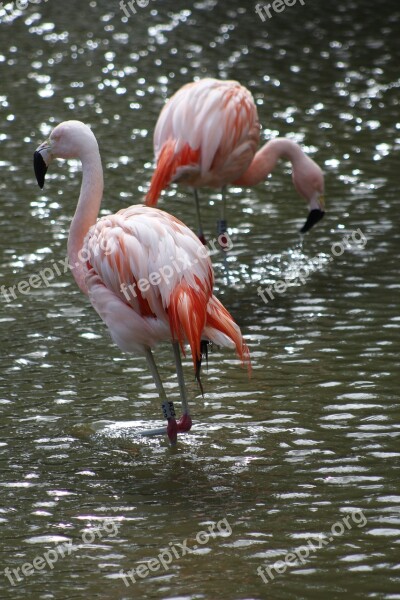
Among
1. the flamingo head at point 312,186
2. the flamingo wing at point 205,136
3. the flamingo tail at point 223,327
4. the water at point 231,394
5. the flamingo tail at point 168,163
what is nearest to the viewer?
the water at point 231,394

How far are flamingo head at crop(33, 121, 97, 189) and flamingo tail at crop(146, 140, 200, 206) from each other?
60.2 inches

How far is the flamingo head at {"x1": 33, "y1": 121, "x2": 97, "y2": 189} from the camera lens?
5488 millimetres

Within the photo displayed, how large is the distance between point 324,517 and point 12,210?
508 centimetres

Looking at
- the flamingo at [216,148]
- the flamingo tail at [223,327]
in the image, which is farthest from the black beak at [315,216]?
the flamingo tail at [223,327]

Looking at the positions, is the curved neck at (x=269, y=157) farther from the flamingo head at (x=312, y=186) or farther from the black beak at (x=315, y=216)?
the black beak at (x=315, y=216)

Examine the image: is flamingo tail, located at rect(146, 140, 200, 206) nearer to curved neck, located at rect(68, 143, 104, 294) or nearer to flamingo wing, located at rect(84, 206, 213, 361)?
curved neck, located at rect(68, 143, 104, 294)

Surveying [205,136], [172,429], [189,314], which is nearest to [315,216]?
[205,136]

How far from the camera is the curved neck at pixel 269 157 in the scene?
8.02 metres

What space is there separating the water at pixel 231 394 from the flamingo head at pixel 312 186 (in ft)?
0.89

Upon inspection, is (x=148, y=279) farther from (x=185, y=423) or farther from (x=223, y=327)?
(x=185, y=423)

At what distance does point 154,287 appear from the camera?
193 inches

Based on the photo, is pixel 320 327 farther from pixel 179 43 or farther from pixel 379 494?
pixel 179 43

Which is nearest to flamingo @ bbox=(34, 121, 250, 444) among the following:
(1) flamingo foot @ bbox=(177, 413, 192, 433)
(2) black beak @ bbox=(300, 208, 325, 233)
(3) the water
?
(1) flamingo foot @ bbox=(177, 413, 192, 433)

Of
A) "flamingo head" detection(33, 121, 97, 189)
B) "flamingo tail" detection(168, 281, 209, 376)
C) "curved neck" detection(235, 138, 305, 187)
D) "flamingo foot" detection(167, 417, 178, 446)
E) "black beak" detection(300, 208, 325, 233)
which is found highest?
"flamingo head" detection(33, 121, 97, 189)
